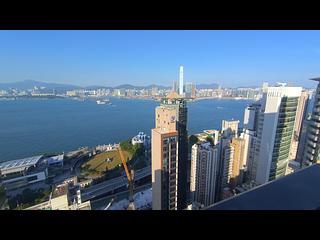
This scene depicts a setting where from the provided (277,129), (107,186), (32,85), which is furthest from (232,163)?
(32,85)

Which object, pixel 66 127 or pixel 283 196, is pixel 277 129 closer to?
pixel 283 196

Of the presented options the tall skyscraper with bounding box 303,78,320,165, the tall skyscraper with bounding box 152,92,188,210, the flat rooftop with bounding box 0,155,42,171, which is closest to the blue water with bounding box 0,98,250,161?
the flat rooftop with bounding box 0,155,42,171

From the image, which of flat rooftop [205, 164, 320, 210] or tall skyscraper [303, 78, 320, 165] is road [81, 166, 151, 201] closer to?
tall skyscraper [303, 78, 320, 165]

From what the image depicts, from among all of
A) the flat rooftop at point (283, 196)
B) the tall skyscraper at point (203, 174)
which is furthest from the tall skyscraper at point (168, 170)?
the flat rooftop at point (283, 196)

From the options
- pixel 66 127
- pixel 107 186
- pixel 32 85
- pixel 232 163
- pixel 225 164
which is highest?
pixel 32 85

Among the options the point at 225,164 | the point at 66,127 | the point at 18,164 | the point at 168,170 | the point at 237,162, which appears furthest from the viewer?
the point at 66,127
